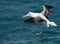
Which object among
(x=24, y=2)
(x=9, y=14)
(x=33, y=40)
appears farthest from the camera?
(x=24, y=2)

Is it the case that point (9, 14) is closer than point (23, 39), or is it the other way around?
point (23, 39)

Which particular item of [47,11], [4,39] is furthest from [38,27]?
[47,11]

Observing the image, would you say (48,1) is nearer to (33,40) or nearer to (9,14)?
(9,14)

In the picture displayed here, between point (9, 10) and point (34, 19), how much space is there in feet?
33.9

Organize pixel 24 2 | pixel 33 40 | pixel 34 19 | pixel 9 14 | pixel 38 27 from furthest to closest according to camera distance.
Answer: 1. pixel 24 2
2. pixel 9 14
3. pixel 38 27
4. pixel 33 40
5. pixel 34 19

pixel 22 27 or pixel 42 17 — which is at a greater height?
pixel 22 27

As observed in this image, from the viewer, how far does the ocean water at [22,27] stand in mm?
26913

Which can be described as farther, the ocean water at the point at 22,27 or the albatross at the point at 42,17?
the ocean water at the point at 22,27

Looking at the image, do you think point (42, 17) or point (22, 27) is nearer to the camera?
point (42, 17)

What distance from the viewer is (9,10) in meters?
32.5

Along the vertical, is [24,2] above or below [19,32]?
above

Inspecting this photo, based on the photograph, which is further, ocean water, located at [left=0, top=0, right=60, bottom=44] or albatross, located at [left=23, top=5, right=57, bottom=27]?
ocean water, located at [left=0, top=0, right=60, bottom=44]

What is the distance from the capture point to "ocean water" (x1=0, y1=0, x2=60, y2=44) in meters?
26.9

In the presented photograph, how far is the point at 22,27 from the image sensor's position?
2869cm
